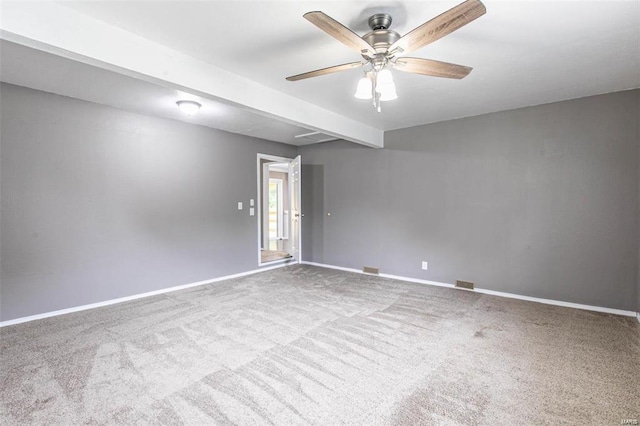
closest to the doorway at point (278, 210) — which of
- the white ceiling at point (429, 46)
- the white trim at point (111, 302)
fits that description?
the white trim at point (111, 302)

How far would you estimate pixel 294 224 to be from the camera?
6.27m

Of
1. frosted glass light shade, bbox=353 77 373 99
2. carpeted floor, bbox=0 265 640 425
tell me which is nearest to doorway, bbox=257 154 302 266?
carpeted floor, bbox=0 265 640 425

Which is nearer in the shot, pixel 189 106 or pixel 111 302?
pixel 189 106

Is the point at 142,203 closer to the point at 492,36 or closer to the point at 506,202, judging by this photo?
the point at 492,36

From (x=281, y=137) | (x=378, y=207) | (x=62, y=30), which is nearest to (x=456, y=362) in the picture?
(x=378, y=207)

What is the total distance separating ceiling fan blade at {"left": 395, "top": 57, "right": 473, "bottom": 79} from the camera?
2068mm

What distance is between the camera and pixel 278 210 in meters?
9.36

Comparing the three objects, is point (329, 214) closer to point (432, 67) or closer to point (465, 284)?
point (465, 284)

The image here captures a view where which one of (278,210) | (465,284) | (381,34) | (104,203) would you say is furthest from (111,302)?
(278,210)

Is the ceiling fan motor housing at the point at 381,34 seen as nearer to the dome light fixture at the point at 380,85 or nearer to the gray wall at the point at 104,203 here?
the dome light fixture at the point at 380,85

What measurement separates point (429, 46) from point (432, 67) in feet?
1.45

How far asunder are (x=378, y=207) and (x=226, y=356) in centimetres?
351

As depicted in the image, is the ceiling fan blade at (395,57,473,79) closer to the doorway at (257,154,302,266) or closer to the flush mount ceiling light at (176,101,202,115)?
Result: the flush mount ceiling light at (176,101,202,115)

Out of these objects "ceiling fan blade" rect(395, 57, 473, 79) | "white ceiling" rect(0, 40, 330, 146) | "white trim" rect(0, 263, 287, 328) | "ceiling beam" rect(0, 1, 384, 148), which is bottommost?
"white trim" rect(0, 263, 287, 328)
